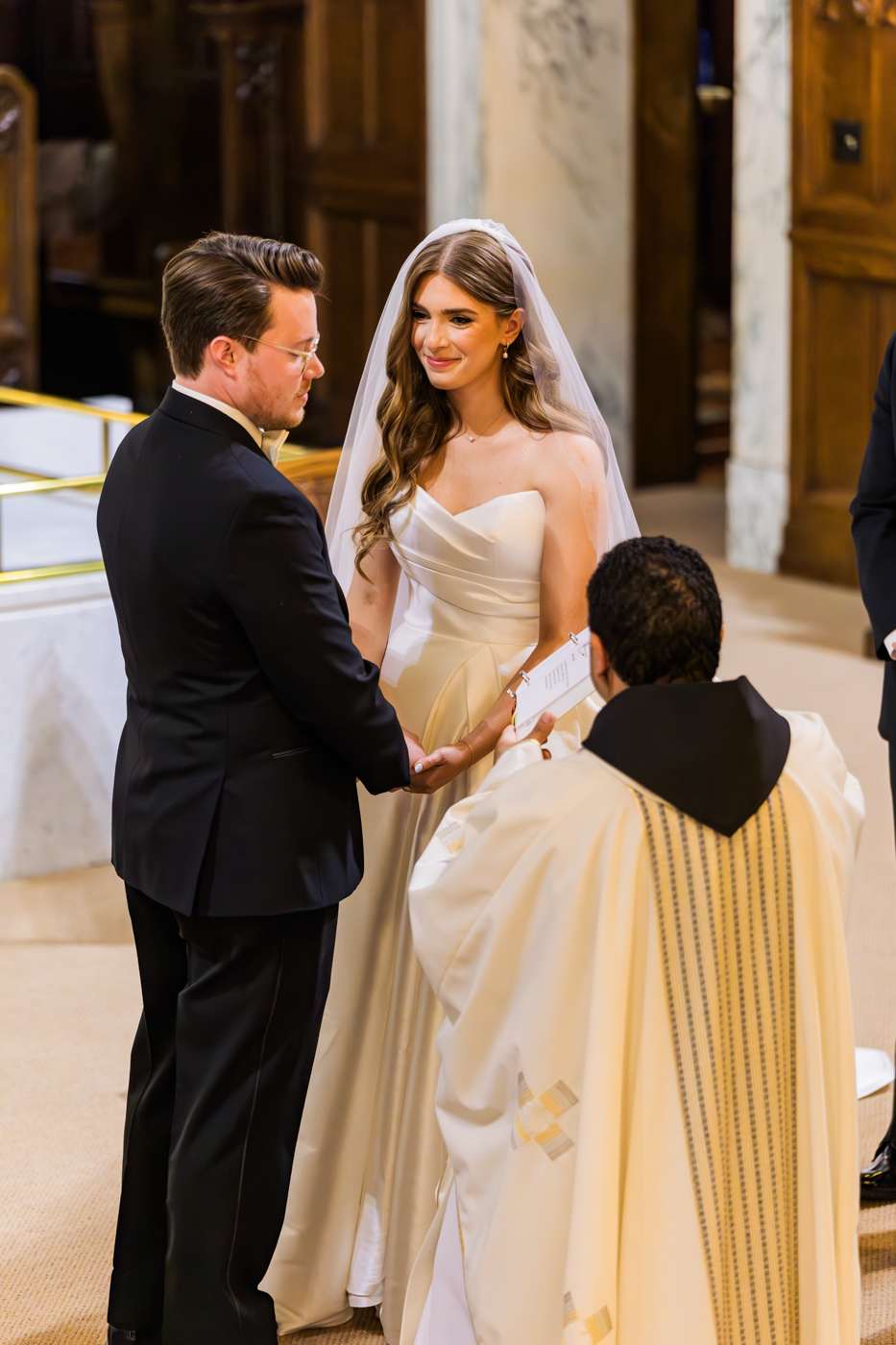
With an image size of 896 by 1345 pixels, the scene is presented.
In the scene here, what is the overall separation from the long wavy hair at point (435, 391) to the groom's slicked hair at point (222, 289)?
0.47m

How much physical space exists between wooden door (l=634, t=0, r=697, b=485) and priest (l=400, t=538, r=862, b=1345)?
739cm

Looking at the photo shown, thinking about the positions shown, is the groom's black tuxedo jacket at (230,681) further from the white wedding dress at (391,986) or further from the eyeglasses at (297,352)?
the white wedding dress at (391,986)

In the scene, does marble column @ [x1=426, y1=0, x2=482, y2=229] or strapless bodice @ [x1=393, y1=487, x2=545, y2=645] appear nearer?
strapless bodice @ [x1=393, y1=487, x2=545, y2=645]

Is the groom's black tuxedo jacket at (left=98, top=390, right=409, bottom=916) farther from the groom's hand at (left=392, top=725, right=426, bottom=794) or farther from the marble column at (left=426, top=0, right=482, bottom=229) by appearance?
the marble column at (left=426, top=0, right=482, bottom=229)

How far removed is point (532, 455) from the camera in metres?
2.68

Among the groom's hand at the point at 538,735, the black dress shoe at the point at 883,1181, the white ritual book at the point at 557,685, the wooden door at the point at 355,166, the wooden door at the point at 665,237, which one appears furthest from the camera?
the wooden door at the point at 665,237

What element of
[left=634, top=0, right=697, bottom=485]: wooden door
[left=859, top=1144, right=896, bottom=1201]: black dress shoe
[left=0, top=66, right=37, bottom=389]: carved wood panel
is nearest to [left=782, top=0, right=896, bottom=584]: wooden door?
[left=634, top=0, right=697, bottom=485]: wooden door

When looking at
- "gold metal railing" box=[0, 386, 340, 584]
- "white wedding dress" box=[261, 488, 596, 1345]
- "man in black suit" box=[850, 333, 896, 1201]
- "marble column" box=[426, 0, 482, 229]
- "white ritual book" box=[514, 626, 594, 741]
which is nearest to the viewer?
"white ritual book" box=[514, 626, 594, 741]

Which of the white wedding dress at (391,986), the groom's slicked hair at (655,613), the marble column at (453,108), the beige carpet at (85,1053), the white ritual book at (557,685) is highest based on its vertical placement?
the marble column at (453,108)

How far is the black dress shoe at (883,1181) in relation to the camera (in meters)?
3.01

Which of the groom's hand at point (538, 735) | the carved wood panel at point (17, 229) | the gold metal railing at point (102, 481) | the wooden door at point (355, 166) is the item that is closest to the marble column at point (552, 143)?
the wooden door at point (355, 166)

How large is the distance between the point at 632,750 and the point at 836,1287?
2.37 feet

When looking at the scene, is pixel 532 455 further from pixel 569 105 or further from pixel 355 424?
pixel 569 105

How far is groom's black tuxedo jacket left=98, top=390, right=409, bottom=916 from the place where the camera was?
6.98 feet
